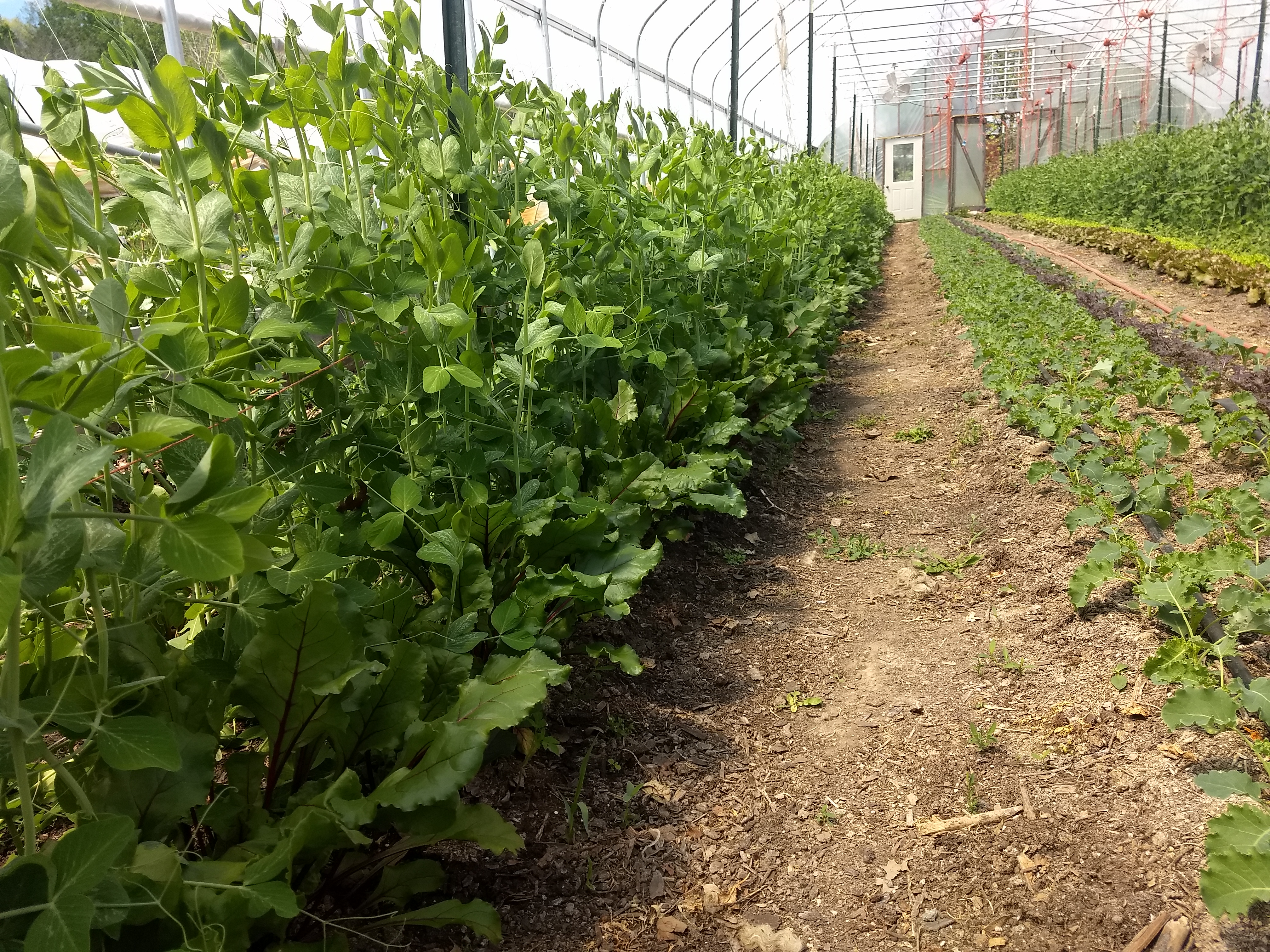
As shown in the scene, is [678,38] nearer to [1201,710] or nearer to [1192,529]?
[1192,529]

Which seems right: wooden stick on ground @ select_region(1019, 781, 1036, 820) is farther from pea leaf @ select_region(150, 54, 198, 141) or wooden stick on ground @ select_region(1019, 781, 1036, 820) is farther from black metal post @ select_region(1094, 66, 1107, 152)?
black metal post @ select_region(1094, 66, 1107, 152)

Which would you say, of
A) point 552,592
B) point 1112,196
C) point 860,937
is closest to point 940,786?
point 860,937

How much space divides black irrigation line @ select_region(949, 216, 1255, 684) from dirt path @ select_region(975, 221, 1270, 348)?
1.02 feet

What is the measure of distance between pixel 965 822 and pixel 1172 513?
1.35 meters

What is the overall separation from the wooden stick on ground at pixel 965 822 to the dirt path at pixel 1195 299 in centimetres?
501

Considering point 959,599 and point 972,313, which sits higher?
point 972,313

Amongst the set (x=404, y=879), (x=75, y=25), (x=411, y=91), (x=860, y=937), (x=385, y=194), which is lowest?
(x=860, y=937)

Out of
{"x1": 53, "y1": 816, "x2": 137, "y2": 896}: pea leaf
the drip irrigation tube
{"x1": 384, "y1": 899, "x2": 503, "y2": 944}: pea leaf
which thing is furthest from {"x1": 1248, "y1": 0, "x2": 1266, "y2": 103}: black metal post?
{"x1": 53, "y1": 816, "x2": 137, "y2": 896}: pea leaf

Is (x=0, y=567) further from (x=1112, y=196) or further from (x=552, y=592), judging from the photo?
(x=1112, y=196)

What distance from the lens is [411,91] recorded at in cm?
190

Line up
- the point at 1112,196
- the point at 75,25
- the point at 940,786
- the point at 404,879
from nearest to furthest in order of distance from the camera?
the point at 404,879
the point at 940,786
the point at 75,25
the point at 1112,196

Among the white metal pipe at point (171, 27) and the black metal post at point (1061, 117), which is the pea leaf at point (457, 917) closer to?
the white metal pipe at point (171, 27)

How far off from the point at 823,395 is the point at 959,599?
9.06 ft

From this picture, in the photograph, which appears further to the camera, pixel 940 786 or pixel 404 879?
pixel 940 786
